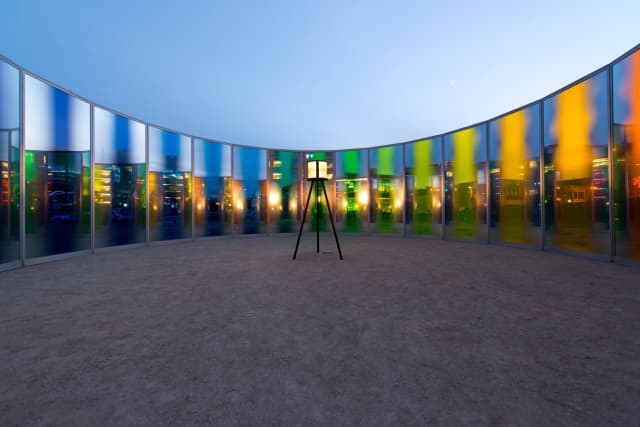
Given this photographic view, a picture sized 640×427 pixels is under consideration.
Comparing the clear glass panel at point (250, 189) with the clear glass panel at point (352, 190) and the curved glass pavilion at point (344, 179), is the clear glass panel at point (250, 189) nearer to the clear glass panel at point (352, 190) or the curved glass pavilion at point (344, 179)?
the curved glass pavilion at point (344, 179)

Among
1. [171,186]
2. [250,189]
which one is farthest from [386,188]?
[171,186]

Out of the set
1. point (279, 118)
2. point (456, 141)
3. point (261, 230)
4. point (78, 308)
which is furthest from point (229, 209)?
point (279, 118)

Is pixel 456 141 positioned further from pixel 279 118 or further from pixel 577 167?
pixel 279 118

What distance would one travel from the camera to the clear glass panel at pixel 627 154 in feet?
16.8

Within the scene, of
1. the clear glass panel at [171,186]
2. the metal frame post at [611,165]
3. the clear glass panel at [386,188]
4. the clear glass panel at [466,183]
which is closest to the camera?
the metal frame post at [611,165]

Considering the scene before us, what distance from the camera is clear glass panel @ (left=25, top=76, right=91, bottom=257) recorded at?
5.72m

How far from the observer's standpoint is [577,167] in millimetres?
6230

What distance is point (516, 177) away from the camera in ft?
25.3

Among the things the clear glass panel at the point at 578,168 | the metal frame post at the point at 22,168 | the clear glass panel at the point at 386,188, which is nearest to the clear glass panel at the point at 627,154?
the clear glass panel at the point at 578,168

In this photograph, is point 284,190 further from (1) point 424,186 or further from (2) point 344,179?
(1) point 424,186

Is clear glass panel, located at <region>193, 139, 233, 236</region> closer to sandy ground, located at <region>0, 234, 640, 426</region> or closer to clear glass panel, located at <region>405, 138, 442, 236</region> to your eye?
sandy ground, located at <region>0, 234, 640, 426</region>

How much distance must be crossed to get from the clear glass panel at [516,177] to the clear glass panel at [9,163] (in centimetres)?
1195

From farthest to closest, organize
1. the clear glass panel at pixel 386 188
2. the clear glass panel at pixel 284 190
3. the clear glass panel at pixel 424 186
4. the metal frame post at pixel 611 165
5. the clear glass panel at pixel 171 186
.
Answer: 1. the clear glass panel at pixel 284 190
2. the clear glass panel at pixel 386 188
3. the clear glass panel at pixel 424 186
4. the clear glass panel at pixel 171 186
5. the metal frame post at pixel 611 165

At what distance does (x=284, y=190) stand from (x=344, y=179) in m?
2.89
